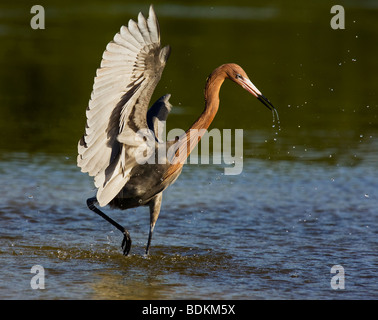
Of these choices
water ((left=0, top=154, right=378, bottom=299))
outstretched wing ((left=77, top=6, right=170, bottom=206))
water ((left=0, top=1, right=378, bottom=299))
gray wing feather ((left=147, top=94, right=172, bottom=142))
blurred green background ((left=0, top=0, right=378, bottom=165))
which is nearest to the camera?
outstretched wing ((left=77, top=6, right=170, bottom=206))

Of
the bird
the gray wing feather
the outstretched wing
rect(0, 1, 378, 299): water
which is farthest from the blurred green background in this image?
the outstretched wing

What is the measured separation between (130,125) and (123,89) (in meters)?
0.36

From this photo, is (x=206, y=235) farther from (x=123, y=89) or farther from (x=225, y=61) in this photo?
(x=225, y=61)

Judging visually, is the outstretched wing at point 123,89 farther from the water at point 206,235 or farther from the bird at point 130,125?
the water at point 206,235

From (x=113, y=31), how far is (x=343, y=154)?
1088 cm

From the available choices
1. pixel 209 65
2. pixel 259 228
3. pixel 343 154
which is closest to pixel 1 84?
pixel 209 65

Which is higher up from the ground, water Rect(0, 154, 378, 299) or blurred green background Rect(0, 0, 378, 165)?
blurred green background Rect(0, 0, 378, 165)

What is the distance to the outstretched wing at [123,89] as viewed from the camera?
250 inches

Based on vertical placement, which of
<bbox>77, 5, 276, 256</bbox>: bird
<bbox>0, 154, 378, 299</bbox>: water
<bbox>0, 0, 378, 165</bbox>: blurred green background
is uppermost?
<bbox>0, 0, 378, 165</bbox>: blurred green background

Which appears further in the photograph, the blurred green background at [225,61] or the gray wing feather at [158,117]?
the blurred green background at [225,61]

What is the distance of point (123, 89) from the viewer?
6492mm

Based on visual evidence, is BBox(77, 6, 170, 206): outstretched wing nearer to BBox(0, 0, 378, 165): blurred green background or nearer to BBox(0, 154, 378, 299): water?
BBox(0, 154, 378, 299): water

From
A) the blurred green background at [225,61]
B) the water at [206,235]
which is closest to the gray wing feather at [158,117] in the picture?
the water at [206,235]

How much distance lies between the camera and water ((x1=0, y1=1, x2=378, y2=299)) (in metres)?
6.75
